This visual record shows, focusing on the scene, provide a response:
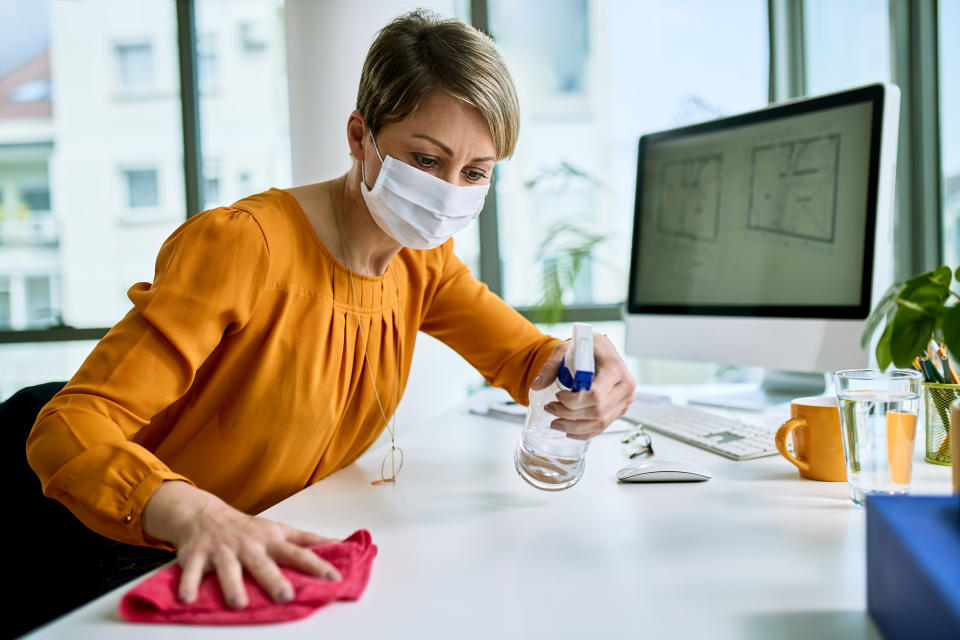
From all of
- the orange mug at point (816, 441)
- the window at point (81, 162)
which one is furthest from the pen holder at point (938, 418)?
the window at point (81, 162)

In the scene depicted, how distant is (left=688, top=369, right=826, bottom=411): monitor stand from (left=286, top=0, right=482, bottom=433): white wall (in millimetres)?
1392

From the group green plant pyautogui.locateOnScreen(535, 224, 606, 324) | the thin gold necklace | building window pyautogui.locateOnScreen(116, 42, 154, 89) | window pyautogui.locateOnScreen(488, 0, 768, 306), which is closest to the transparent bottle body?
the thin gold necklace

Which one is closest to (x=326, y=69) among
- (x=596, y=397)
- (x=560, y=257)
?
(x=560, y=257)

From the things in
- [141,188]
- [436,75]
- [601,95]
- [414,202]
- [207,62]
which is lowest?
[414,202]

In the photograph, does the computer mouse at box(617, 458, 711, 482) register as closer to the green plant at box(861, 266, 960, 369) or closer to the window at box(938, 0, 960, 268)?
the green plant at box(861, 266, 960, 369)

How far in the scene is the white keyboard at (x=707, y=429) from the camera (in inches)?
41.3

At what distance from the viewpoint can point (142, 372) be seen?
0.83m

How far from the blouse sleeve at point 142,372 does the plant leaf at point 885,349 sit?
76 cm

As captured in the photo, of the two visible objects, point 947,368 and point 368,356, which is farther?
point 368,356

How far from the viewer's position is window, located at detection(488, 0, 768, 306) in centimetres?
281

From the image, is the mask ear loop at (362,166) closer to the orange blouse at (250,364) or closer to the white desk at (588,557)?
the orange blouse at (250,364)

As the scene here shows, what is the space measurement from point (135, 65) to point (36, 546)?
9.58 ft

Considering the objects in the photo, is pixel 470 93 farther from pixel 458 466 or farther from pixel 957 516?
pixel 957 516

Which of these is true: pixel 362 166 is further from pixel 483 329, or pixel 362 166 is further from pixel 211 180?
pixel 211 180
